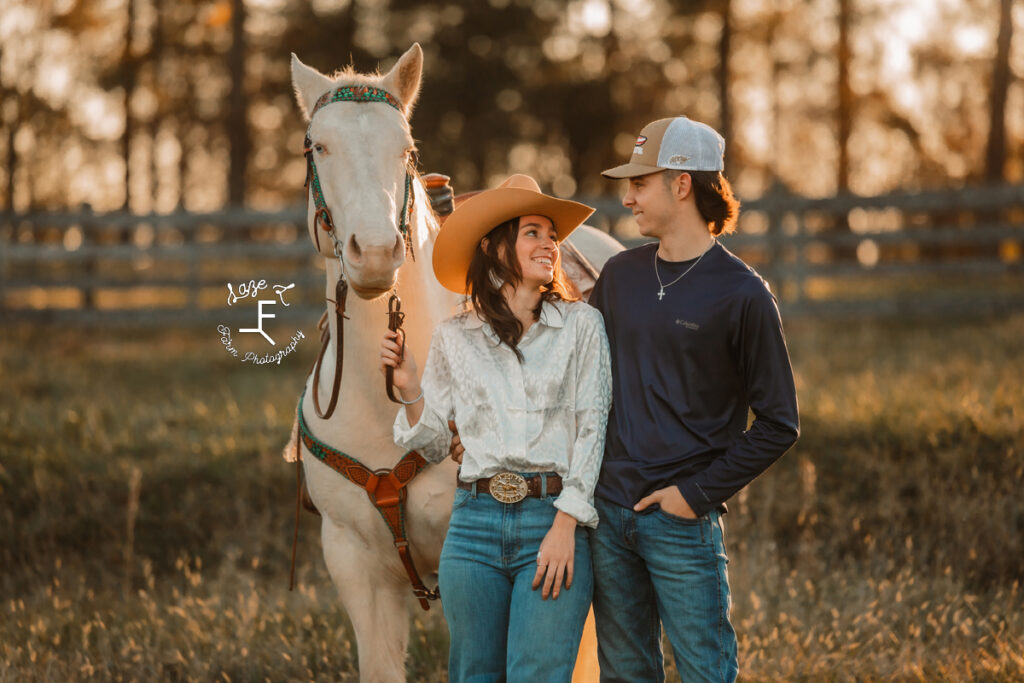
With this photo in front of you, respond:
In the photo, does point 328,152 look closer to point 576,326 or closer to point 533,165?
point 576,326

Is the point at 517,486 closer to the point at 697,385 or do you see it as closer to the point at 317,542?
the point at 697,385

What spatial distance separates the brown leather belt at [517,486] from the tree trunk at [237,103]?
13312 mm

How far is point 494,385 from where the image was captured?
2.79 metres

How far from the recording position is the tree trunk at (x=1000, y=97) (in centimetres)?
1705

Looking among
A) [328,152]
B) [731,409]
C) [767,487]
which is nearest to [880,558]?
[767,487]

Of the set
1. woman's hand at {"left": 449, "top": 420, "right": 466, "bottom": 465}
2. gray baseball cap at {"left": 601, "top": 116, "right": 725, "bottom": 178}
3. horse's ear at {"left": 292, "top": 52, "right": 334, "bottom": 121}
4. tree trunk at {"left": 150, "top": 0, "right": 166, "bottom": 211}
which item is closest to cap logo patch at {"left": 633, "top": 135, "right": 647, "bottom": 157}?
gray baseball cap at {"left": 601, "top": 116, "right": 725, "bottom": 178}

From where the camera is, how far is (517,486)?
8.91 feet

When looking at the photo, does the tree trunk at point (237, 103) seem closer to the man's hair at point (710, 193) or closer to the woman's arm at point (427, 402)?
the woman's arm at point (427, 402)

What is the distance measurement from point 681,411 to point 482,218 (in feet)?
2.57

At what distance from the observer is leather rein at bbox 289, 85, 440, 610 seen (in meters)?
3.19

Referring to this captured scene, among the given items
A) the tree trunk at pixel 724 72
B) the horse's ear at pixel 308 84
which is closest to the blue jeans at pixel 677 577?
the horse's ear at pixel 308 84

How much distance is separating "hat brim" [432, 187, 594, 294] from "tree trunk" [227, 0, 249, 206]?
41.7 ft

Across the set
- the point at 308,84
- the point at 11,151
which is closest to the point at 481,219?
the point at 308,84

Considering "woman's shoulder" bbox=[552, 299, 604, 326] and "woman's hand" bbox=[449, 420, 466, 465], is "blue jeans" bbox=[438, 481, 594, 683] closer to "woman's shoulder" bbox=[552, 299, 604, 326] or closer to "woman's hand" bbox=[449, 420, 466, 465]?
"woman's hand" bbox=[449, 420, 466, 465]
